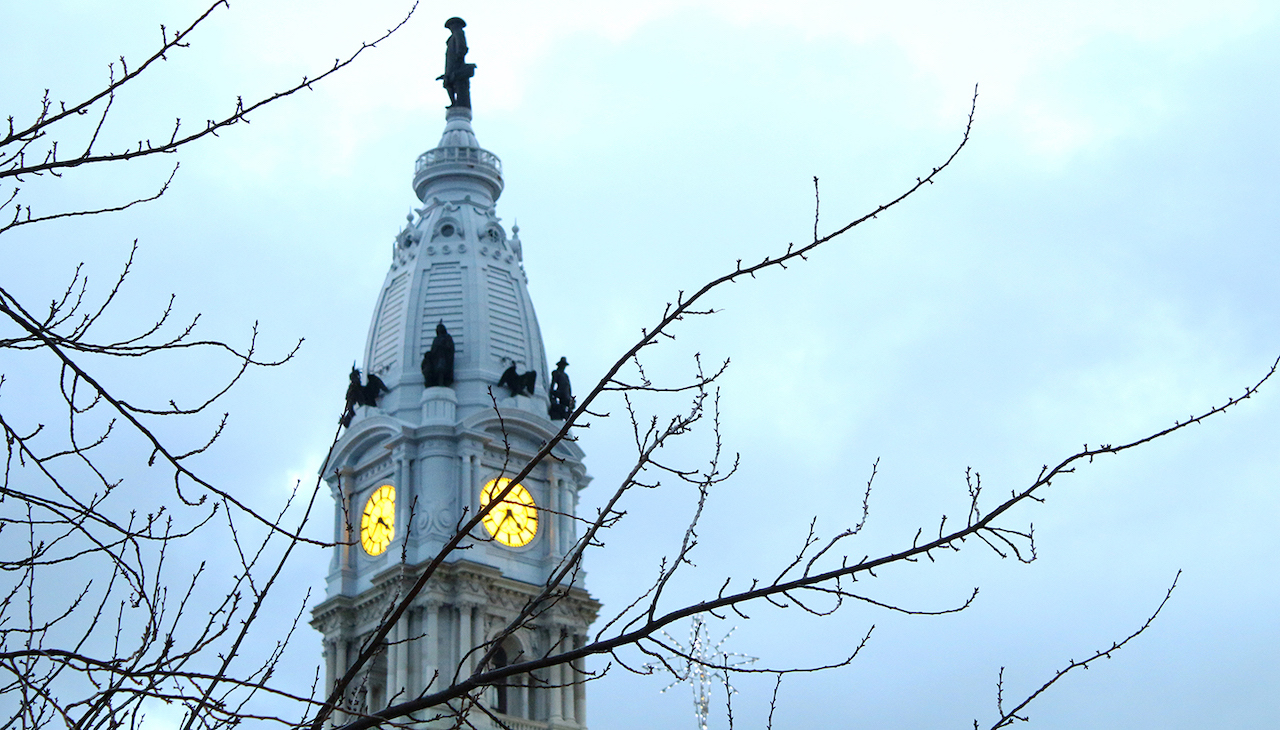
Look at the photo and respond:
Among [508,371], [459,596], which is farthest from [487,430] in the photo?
[459,596]

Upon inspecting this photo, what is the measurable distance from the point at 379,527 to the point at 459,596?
5.39m

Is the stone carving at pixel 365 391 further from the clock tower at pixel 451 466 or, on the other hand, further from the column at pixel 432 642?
the column at pixel 432 642

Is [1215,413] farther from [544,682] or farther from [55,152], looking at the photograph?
[55,152]

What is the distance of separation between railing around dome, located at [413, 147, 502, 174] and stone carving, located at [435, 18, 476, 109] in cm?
331

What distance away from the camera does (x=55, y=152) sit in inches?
360

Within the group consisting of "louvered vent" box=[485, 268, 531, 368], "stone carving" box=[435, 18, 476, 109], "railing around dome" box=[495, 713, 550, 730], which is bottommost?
"railing around dome" box=[495, 713, 550, 730]

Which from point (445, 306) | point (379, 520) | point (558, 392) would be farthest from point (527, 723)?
point (445, 306)

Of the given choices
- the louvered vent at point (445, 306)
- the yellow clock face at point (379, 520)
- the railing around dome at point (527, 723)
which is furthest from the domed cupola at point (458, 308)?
the railing around dome at point (527, 723)

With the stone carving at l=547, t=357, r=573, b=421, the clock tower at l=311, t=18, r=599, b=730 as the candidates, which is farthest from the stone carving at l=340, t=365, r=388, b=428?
the stone carving at l=547, t=357, r=573, b=421

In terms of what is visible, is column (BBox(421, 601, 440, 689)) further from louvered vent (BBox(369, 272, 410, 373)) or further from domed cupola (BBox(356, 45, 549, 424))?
louvered vent (BBox(369, 272, 410, 373))

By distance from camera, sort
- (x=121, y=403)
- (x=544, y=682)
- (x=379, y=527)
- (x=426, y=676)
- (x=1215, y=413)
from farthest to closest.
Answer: (x=379, y=527) < (x=426, y=676) < (x=544, y=682) < (x=121, y=403) < (x=1215, y=413)

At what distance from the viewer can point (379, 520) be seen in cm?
6450

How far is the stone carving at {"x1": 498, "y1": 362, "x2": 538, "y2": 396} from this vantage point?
64.8 m

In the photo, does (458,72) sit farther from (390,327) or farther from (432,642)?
(432,642)
